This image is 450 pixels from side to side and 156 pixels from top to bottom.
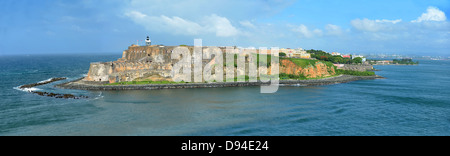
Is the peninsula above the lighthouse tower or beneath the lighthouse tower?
beneath

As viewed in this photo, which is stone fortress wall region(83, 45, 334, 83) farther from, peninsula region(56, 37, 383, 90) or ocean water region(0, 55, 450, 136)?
ocean water region(0, 55, 450, 136)

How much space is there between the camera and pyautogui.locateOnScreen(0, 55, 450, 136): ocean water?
18.6 m

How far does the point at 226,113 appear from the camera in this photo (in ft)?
73.8

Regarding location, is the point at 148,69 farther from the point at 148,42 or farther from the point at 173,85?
the point at 148,42

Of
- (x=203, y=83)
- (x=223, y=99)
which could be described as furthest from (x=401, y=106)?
(x=203, y=83)

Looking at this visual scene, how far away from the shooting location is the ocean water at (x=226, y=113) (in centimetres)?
1856

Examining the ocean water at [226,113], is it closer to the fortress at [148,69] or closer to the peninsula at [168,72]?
the peninsula at [168,72]

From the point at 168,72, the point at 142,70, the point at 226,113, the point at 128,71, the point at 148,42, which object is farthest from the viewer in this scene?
the point at 148,42

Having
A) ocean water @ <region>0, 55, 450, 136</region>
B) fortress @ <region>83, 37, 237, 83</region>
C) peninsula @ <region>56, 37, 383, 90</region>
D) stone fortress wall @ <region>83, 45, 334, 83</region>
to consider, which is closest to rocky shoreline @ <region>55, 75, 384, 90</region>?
peninsula @ <region>56, 37, 383, 90</region>

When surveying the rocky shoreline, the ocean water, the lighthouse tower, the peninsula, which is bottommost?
the ocean water

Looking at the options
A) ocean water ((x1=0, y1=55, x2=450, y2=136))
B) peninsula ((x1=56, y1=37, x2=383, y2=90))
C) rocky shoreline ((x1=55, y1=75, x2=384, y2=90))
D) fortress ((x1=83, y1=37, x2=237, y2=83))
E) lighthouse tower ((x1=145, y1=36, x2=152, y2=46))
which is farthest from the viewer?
lighthouse tower ((x1=145, y1=36, x2=152, y2=46))

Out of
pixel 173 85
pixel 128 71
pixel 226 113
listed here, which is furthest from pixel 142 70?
pixel 226 113

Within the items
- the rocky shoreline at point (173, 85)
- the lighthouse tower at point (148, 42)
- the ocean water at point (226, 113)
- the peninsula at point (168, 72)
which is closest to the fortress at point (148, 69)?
the peninsula at point (168, 72)

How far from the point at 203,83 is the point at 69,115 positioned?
18.8 metres
